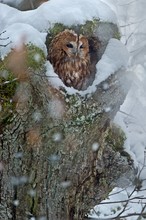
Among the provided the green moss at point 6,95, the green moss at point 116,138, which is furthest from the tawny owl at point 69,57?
the green moss at point 116,138

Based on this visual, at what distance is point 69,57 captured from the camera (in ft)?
7.43

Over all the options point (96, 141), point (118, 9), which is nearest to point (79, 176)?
point (96, 141)

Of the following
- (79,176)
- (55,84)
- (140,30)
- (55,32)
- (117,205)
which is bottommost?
(117,205)

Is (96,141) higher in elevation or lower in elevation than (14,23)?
lower

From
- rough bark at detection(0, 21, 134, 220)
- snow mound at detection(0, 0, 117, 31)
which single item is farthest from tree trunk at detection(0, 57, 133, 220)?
snow mound at detection(0, 0, 117, 31)

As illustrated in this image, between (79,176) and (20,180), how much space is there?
370 mm

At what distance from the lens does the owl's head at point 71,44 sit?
2.25 m

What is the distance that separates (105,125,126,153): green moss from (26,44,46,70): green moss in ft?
3.05

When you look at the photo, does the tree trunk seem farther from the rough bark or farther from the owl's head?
the owl's head

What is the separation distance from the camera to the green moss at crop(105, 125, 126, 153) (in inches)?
113

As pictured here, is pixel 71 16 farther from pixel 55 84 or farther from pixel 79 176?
pixel 79 176

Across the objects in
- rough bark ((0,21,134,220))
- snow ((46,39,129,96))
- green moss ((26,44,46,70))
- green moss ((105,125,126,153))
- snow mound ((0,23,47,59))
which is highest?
snow mound ((0,23,47,59))

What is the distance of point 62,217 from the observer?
2.39 m

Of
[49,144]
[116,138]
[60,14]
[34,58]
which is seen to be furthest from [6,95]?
[116,138]
